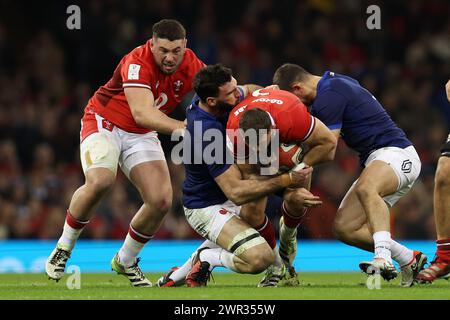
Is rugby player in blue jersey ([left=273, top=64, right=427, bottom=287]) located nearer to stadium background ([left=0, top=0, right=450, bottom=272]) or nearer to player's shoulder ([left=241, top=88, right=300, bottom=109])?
player's shoulder ([left=241, top=88, right=300, bottom=109])

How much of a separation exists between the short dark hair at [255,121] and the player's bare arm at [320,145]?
1.75 feet

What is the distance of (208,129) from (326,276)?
3.09m

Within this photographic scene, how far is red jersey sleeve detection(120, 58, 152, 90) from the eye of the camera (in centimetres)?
945

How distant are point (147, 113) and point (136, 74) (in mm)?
418

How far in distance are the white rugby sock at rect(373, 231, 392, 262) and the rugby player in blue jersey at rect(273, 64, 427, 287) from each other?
18 centimetres

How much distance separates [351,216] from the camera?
920 centimetres

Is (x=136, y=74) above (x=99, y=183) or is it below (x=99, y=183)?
above

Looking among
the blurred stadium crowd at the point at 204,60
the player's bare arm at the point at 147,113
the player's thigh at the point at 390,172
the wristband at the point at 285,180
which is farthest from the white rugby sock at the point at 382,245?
the blurred stadium crowd at the point at 204,60

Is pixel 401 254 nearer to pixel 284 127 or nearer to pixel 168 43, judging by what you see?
pixel 284 127

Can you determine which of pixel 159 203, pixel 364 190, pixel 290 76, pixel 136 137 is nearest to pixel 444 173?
pixel 364 190

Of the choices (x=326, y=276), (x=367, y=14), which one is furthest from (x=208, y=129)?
(x=367, y=14)

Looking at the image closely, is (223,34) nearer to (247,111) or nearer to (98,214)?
(98,214)

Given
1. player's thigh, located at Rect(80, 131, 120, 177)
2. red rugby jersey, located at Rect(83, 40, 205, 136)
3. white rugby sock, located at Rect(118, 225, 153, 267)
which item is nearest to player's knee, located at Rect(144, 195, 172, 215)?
white rugby sock, located at Rect(118, 225, 153, 267)

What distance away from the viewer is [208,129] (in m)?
8.60
